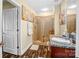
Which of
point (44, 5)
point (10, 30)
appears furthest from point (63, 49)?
point (10, 30)

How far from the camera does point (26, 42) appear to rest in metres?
2.37

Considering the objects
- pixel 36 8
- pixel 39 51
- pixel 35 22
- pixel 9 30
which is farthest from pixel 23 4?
pixel 39 51

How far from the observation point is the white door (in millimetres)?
2010

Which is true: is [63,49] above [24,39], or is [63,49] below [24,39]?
below

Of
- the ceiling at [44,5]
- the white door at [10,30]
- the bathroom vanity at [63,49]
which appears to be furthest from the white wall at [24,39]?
the bathroom vanity at [63,49]

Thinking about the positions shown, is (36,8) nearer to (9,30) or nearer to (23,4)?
(23,4)

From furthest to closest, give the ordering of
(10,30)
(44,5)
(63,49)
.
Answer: (10,30), (44,5), (63,49)

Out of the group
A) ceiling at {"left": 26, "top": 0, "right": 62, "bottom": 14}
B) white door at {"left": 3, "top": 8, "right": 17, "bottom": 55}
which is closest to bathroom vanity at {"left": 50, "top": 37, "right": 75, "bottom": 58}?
ceiling at {"left": 26, "top": 0, "right": 62, "bottom": 14}

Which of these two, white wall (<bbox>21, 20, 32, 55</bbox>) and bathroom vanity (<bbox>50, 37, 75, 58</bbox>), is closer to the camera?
bathroom vanity (<bbox>50, 37, 75, 58</bbox>)

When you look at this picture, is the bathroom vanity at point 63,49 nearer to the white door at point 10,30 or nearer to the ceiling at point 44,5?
the ceiling at point 44,5

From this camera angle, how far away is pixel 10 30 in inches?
84.4

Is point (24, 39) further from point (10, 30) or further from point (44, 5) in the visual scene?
point (44, 5)

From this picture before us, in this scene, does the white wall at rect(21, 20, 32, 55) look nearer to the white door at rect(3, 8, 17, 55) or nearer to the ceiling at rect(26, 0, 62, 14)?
the white door at rect(3, 8, 17, 55)

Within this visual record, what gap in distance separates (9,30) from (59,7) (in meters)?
1.12
